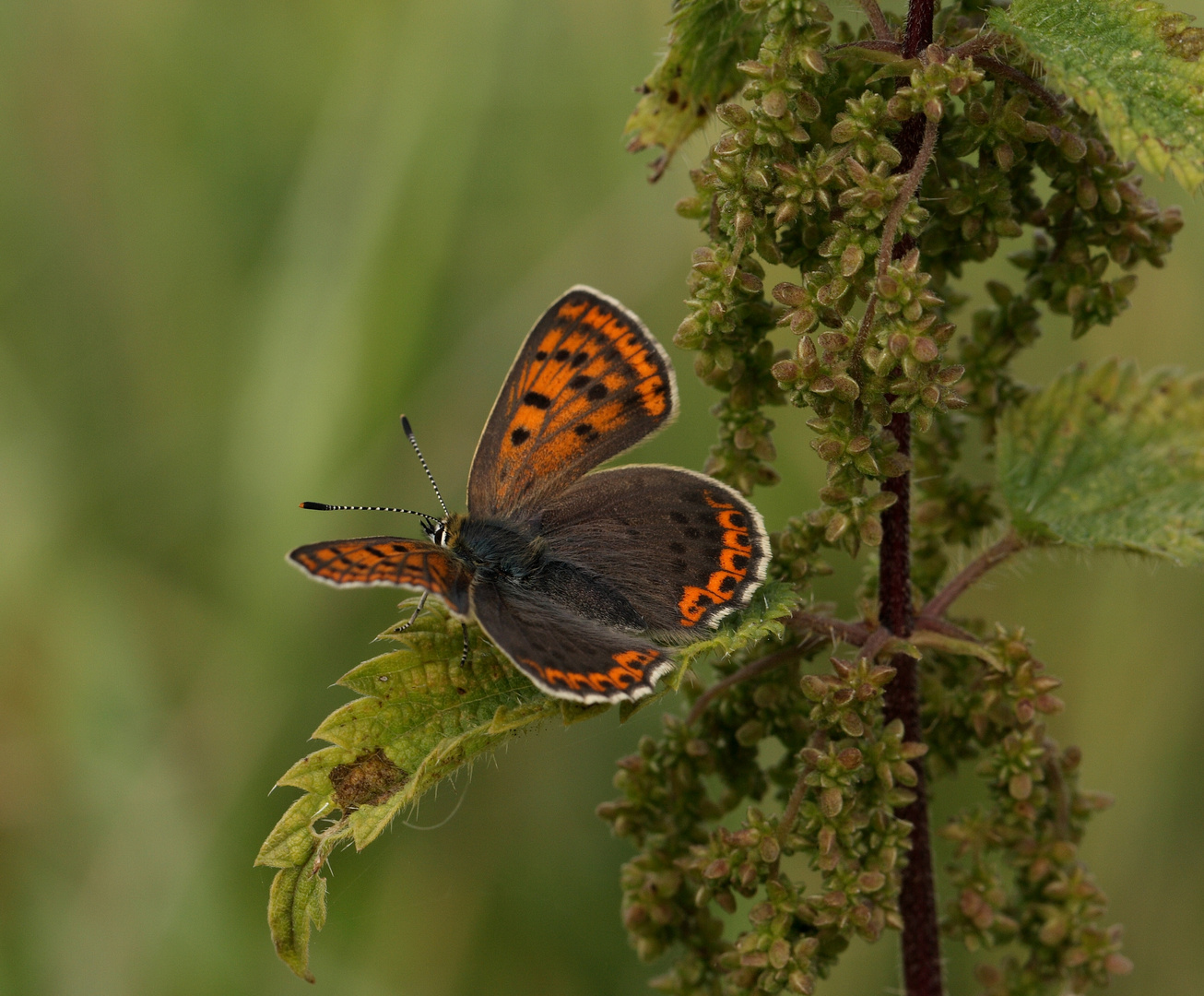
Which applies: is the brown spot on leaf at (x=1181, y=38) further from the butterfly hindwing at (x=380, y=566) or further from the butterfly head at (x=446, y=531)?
the butterfly head at (x=446, y=531)

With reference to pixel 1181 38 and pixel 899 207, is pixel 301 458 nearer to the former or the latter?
pixel 899 207

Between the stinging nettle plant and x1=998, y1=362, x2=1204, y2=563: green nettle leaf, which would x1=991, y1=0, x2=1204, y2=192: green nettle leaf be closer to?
the stinging nettle plant

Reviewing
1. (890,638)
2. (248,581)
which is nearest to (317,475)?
(248,581)

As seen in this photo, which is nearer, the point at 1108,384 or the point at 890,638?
the point at 890,638

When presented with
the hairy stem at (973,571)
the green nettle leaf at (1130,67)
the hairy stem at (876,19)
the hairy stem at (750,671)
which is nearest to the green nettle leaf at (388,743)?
the hairy stem at (750,671)

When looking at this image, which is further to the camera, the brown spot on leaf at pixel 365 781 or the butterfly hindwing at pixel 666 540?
the butterfly hindwing at pixel 666 540

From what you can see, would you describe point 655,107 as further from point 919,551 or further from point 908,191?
point 919,551

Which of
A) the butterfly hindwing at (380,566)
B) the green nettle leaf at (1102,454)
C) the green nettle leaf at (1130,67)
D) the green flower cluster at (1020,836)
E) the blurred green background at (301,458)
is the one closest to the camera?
the green nettle leaf at (1130,67)
